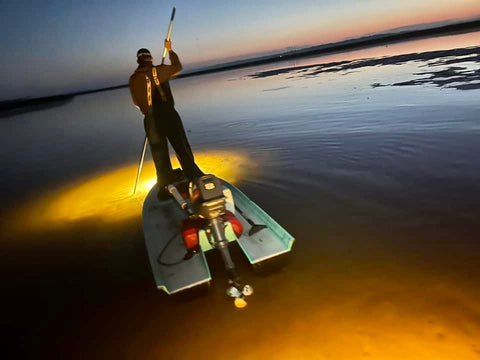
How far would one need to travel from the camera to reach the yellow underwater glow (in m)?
7.95

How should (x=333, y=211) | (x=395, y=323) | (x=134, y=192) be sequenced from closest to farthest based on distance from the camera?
(x=395, y=323)
(x=333, y=211)
(x=134, y=192)

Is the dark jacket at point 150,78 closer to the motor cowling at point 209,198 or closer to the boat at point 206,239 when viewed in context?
the boat at point 206,239

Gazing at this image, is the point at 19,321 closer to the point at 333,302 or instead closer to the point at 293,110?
the point at 333,302

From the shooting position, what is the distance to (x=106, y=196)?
923cm

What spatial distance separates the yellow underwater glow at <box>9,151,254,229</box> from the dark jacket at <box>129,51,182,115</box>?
3187mm

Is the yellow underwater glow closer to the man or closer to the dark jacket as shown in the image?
the man

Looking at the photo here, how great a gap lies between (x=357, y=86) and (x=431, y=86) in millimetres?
5985

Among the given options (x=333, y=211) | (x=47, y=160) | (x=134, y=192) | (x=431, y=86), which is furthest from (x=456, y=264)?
(x=47, y=160)

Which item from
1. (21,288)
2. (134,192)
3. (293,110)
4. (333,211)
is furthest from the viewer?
(293,110)

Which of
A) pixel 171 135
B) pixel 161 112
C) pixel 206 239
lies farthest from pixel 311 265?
pixel 161 112

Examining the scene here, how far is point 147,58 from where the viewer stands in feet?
18.8

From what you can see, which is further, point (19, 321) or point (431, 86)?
point (431, 86)

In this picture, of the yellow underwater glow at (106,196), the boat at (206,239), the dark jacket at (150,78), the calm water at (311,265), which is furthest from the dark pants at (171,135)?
the yellow underwater glow at (106,196)

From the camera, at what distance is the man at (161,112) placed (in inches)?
222
